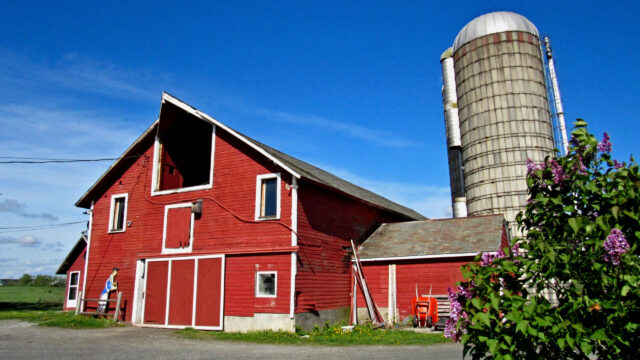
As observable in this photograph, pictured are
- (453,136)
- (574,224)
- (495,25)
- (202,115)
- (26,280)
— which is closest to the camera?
(574,224)

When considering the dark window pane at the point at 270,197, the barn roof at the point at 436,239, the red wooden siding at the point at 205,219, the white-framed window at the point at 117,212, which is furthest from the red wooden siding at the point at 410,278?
the white-framed window at the point at 117,212

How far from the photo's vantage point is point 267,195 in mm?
16641

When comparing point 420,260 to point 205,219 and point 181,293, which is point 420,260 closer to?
point 205,219

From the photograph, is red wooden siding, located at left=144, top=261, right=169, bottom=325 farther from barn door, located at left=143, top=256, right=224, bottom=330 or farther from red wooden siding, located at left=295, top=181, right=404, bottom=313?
red wooden siding, located at left=295, top=181, right=404, bottom=313

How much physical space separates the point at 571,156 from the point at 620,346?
1.57m

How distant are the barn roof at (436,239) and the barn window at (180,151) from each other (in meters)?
7.50

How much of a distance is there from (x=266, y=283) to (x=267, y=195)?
3.02 m

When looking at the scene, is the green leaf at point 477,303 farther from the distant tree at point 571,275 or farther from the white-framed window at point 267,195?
the white-framed window at point 267,195

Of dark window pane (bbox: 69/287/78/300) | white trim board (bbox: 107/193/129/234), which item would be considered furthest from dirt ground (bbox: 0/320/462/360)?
dark window pane (bbox: 69/287/78/300)

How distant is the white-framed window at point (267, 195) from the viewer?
16.4 meters

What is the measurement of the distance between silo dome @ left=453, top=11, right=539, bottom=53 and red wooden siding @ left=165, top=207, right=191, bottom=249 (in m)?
19.0

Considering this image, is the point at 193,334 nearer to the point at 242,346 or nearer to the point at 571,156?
the point at 242,346

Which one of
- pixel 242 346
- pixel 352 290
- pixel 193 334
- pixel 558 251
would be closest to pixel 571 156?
pixel 558 251

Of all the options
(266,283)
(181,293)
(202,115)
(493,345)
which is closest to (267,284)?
(266,283)
